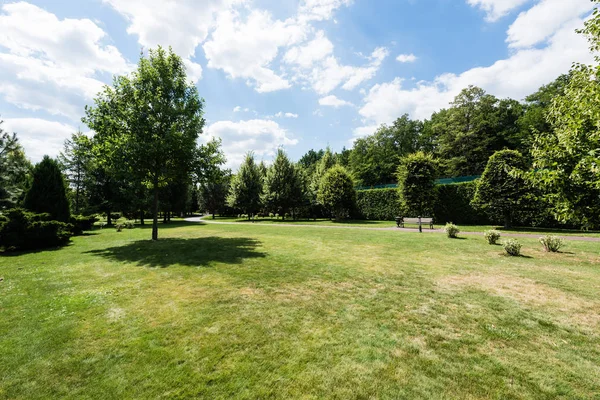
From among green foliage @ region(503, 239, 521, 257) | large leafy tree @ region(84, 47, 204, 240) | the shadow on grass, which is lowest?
the shadow on grass

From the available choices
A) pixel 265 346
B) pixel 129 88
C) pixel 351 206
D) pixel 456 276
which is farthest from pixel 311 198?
pixel 265 346

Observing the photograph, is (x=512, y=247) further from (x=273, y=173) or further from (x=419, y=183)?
(x=273, y=173)

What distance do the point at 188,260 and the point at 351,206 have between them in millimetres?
26481

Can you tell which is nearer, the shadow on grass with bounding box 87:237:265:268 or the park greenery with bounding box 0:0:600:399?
the park greenery with bounding box 0:0:600:399

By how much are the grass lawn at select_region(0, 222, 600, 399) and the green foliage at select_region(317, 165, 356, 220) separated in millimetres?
23655

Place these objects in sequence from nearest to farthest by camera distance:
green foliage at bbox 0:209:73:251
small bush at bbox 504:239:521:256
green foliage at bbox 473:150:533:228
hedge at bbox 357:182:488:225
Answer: small bush at bbox 504:239:521:256
green foliage at bbox 0:209:73:251
green foliage at bbox 473:150:533:228
hedge at bbox 357:182:488:225

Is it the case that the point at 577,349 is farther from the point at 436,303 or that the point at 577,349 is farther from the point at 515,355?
the point at 436,303

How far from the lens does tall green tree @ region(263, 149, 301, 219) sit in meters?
35.9

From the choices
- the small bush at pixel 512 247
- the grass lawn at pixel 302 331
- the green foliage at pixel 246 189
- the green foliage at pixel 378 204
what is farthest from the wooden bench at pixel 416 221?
the green foliage at pixel 246 189

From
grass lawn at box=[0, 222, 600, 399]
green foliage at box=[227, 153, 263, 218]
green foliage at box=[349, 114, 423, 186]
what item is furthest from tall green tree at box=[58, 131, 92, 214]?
green foliage at box=[349, 114, 423, 186]

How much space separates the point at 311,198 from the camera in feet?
127

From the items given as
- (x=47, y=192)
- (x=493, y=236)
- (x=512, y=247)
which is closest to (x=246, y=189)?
(x=47, y=192)

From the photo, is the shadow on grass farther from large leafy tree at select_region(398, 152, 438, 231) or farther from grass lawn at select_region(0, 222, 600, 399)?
large leafy tree at select_region(398, 152, 438, 231)

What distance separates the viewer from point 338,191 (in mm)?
32062
